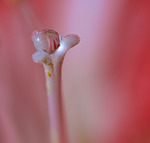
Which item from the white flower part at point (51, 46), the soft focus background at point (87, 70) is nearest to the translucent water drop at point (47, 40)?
the white flower part at point (51, 46)

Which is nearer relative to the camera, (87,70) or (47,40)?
(47,40)

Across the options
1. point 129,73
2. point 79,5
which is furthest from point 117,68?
point 79,5

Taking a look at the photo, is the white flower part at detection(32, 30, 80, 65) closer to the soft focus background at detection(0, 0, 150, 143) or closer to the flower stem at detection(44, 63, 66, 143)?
the flower stem at detection(44, 63, 66, 143)

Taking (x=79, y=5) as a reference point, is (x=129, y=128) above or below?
below

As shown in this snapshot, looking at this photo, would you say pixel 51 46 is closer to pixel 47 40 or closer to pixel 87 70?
pixel 47 40

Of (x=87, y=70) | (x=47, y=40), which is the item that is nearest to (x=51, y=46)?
(x=47, y=40)

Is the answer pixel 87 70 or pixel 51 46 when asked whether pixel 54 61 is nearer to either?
pixel 51 46

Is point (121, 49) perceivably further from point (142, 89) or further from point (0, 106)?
point (0, 106)

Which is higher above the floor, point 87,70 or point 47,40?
point 47,40
